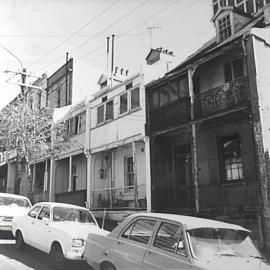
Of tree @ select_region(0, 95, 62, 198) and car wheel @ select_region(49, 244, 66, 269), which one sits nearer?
car wheel @ select_region(49, 244, 66, 269)

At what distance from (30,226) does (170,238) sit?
5.53 m

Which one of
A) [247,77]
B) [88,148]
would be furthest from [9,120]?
[247,77]

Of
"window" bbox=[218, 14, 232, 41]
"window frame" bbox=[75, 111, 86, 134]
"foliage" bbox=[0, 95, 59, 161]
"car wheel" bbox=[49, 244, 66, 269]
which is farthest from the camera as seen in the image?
"window frame" bbox=[75, 111, 86, 134]

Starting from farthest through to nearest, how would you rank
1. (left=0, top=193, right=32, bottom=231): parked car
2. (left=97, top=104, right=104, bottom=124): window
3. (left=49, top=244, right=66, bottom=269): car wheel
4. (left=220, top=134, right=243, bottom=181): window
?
(left=97, top=104, right=104, bottom=124): window
(left=220, top=134, right=243, bottom=181): window
(left=0, top=193, right=32, bottom=231): parked car
(left=49, top=244, right=66, bottom=269): car wheel

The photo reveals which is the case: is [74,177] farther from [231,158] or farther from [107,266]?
[107,266]

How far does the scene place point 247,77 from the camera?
12.0m

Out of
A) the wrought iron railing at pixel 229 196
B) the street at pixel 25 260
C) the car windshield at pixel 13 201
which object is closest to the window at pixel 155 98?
the wrought iron railing at pixel 229 196

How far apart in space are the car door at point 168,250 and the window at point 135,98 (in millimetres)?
11458

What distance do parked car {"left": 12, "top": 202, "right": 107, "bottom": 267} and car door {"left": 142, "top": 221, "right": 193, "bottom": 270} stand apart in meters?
2.40

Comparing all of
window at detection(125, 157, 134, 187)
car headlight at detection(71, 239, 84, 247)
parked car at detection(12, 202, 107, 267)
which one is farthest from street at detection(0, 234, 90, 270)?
window at detection(125, 157, 134, 187)

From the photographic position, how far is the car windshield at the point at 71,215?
9.45m

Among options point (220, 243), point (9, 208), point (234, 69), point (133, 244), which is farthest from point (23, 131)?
point (220, 243)

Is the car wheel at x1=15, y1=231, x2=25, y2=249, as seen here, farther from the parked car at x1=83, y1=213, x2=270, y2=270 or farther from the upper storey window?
the upper storey window

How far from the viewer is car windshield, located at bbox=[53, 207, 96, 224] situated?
9.45m
